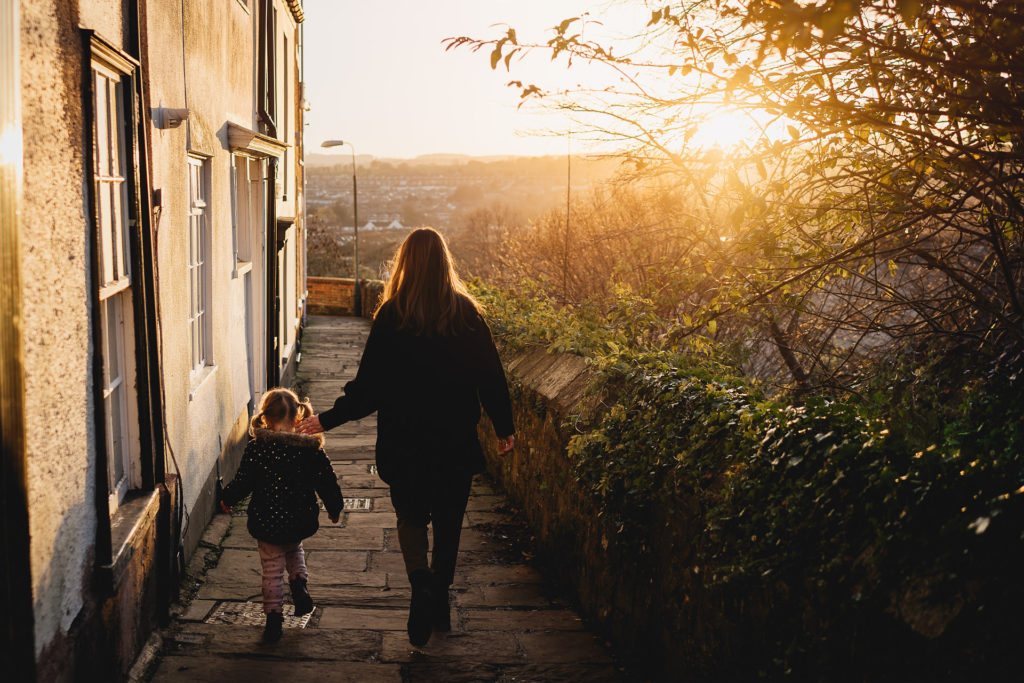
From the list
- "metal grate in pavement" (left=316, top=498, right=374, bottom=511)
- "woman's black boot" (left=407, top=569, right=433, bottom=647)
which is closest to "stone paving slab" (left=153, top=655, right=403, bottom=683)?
"woman's black boot" (left=407, top=569, right=433, bottom=647)

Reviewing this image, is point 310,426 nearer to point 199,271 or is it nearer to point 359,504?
point 199,271

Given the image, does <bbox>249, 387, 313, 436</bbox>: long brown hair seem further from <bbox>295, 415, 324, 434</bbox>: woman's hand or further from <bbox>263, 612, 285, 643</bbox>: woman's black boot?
<bbox>263, 612, 285, 643</bbox>: woman's black boot

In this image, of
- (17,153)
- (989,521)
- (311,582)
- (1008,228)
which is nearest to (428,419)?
(311,582)

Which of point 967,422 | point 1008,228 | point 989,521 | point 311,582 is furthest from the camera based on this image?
point 311,582

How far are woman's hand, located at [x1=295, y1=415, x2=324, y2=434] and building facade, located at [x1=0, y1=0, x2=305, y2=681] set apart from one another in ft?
2.16

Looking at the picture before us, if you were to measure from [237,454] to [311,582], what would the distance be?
259 centimetres

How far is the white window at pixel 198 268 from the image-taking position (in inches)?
227

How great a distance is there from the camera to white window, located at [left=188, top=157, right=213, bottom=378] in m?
5.77

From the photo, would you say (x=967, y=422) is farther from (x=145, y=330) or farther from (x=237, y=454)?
(x=237, y=454)

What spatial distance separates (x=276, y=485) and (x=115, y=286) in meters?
1.27

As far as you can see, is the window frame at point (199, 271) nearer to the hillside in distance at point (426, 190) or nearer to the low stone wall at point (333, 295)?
the low stone wall at point (333, 295)

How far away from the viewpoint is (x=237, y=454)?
7.51 metres

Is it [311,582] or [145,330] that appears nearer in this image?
[145,330]

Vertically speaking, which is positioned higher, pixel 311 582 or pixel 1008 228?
pixel 1008 228
